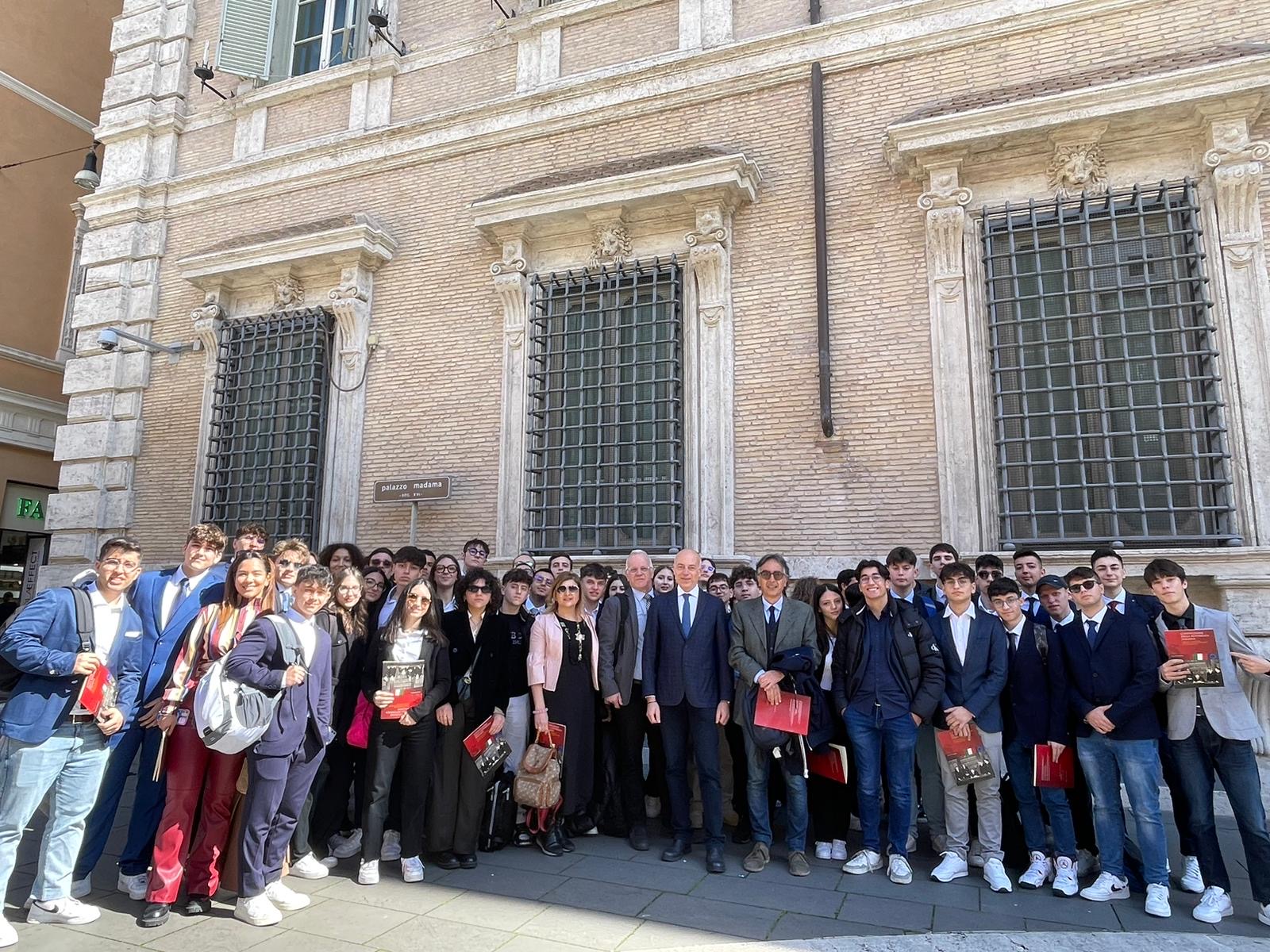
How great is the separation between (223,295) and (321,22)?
4543 mm

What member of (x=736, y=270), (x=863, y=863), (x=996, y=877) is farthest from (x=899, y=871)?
(x=736, y=270)

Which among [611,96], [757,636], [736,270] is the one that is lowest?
[757,636]

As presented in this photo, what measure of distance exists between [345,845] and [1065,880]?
14.6 ft

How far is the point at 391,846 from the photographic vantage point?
5.29m

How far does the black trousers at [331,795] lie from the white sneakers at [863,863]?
3101mm

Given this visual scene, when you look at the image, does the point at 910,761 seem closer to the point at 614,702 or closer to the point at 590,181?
the point at 614,702

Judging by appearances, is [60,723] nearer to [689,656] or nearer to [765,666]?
[689,656]

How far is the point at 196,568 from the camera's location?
496 cm

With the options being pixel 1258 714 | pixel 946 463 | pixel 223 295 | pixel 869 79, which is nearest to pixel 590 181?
pixel 869 79

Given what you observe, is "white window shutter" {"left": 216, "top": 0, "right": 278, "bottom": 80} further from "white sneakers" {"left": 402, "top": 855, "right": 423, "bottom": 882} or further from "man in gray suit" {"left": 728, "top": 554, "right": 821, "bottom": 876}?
"white sneakers" {"left": 402, "top": 855, "right": 423, "bottom": 882}

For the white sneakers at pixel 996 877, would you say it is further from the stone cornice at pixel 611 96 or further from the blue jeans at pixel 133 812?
the stone cornice at pixel 611 96

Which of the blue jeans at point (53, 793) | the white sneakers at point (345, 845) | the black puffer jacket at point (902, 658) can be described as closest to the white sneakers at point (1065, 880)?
the black puffer jacket at point (902, 658)

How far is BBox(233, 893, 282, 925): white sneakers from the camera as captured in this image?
4.18 metres

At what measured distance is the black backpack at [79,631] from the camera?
162 inches
